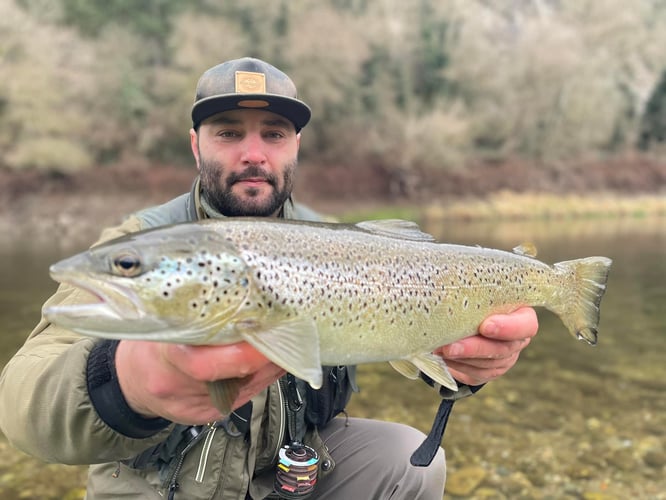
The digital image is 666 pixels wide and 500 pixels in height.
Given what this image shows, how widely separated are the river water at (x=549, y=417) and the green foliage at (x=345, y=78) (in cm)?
2005

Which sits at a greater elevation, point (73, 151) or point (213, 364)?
point (73, 151)

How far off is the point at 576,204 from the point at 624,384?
2832 cm

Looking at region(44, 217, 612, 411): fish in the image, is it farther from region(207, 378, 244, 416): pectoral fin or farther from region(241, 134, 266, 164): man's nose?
region(241, 134, 266, 164): man's nose

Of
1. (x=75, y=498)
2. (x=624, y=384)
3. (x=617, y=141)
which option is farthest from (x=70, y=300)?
(x=617, y=141)

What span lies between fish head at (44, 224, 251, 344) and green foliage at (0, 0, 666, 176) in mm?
26576

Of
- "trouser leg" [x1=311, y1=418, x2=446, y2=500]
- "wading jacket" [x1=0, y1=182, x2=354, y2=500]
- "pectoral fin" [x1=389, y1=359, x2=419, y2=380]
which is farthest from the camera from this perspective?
"trouser leg" [x1=311, y1=418, x2=446, y2=500]

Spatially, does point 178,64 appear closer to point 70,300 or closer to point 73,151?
point 73,151

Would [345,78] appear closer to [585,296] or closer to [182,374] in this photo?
[585,296]

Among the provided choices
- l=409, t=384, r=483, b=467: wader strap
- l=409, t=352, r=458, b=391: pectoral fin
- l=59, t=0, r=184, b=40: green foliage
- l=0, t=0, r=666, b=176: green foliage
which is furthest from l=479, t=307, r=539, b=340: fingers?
l=59, t=0, r=184, b=40: green foliage

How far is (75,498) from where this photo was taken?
411 centimetres

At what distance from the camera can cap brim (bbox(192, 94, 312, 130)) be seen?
3.04 m

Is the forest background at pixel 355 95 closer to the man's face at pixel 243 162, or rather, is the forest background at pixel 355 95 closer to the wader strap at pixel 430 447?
the man's face at pixel 243 162

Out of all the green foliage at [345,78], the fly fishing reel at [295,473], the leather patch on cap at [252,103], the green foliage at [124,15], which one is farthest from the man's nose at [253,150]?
the green foliage at [124,15]

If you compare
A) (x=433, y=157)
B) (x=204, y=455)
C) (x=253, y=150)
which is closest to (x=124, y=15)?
(x=433, y=157)
